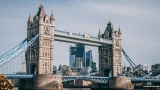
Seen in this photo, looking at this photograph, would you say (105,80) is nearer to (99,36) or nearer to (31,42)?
(99,36)

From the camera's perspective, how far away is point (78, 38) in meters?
74.3

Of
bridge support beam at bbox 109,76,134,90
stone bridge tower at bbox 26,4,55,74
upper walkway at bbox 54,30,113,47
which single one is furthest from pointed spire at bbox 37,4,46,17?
bridge support beam at bbox 109,76,134,90

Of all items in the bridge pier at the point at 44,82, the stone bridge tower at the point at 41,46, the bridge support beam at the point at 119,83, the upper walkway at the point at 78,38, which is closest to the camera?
the bridge pier at the point at 44,82

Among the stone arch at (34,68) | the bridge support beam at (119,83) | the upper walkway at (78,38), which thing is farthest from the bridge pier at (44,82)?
the bridge support beam at (119,83)

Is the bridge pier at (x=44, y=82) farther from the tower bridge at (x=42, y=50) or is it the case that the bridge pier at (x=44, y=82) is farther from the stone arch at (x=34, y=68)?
the stone arch at (x=34, y=68)

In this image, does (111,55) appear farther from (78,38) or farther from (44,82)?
(44,82)

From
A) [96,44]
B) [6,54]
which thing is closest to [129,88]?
[96,44]

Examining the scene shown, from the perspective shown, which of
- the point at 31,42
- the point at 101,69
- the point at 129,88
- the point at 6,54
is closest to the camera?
the point at 6,54

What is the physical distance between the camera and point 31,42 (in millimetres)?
65062

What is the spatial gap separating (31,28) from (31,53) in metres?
6.34

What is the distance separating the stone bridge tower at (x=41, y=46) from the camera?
65500mm

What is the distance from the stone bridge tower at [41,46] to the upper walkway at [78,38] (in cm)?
293

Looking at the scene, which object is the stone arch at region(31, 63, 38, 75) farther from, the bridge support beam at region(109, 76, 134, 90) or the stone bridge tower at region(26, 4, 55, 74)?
the bridge support beam at region(109, 76, 134, 90)

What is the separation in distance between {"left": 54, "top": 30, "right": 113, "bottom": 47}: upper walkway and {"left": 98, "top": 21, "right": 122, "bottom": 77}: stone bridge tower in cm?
255
